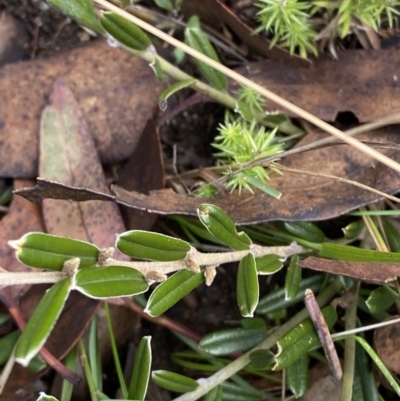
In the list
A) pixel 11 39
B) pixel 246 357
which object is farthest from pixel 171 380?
pixel 11 39

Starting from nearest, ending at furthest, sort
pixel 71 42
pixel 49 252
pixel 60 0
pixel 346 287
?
pixel 49 252 → pixel 60 0 → pixel 346 287 → pixel 71 42

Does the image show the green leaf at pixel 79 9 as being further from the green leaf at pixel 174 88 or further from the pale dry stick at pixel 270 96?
the green leaf at pixel 174 88

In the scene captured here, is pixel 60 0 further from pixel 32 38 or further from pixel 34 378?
pixel 34 378

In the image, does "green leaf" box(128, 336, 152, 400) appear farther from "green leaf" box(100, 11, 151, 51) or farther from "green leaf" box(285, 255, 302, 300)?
"green leaf" box(100, 11, 151, 51)

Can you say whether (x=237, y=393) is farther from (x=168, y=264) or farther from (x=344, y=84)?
(x=344, y=84)

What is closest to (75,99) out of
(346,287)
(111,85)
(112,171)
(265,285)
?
(111,85)
